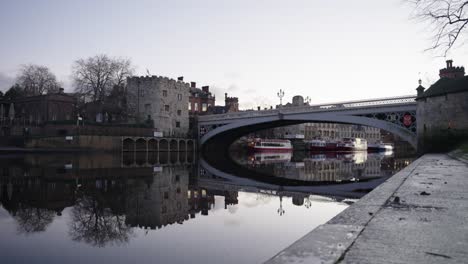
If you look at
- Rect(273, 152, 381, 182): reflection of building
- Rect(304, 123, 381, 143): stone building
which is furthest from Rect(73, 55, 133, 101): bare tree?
Rect(304, 123, 381, 143): stone building

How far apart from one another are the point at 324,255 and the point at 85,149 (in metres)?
38.7

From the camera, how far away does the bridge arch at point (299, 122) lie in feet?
95.1

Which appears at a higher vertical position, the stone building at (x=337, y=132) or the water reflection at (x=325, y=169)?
the stone building at (x=337, y=132)

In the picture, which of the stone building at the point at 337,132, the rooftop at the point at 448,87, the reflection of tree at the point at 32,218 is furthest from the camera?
the stone building at the point at 337,132

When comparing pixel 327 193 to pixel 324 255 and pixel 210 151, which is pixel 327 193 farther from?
pixel 210 151

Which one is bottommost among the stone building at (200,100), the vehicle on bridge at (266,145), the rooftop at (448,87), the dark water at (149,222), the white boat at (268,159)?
the white boat at (268,159)

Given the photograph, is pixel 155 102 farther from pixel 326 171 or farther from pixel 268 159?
pixel 326 171

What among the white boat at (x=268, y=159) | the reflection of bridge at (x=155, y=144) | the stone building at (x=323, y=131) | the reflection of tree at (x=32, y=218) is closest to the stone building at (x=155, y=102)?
the reflection of bridge at (x=155, y=144)

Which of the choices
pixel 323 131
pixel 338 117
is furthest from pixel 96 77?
pixel 323 131

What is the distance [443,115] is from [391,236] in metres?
24.4

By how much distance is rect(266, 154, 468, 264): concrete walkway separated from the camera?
105 inches

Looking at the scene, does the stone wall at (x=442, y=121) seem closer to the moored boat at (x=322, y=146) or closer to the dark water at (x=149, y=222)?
the dark water at (x=149, y=222)

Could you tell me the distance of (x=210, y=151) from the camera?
177ft

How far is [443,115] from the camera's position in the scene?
24.1 metres
